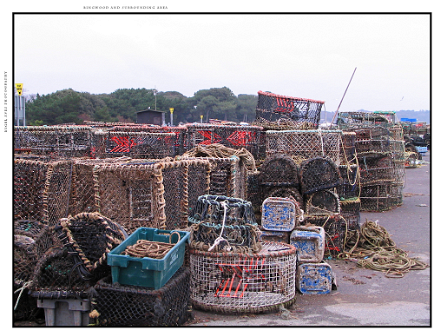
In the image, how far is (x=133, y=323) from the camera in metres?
2.93

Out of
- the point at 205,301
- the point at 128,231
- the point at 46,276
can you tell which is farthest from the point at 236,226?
the point at 46,276

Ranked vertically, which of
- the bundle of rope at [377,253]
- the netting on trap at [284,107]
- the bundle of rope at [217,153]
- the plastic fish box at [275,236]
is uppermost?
the netting on trap at [284,107]

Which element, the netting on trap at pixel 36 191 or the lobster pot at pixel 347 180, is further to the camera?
the lobster pot at pixel 347 180

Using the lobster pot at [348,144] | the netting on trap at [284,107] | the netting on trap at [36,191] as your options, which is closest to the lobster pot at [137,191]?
the netting on trap at [36,191]

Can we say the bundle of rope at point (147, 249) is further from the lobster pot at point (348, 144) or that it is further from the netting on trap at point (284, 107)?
the lobster pot at point (348, 144)

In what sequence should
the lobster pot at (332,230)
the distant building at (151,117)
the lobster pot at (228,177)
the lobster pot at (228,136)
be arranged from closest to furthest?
the lobster pot at (228,177) < the lobster pot at (332,230) < the lobster pot at (228,136) < the distant building at (151,117)

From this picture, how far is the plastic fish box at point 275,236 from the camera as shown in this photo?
15.3ft

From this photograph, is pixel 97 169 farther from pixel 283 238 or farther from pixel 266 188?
pixel 266 188

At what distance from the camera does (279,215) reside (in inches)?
185

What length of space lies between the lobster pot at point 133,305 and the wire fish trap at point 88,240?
15 centimetres

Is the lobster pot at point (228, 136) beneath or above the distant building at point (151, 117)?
beneath

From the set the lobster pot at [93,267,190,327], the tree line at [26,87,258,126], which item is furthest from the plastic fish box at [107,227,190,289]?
the tree line at [26,87,258,126]

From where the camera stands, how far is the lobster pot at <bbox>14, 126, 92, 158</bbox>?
638cm

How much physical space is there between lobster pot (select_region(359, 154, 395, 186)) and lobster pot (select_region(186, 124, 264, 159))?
3034 mm
